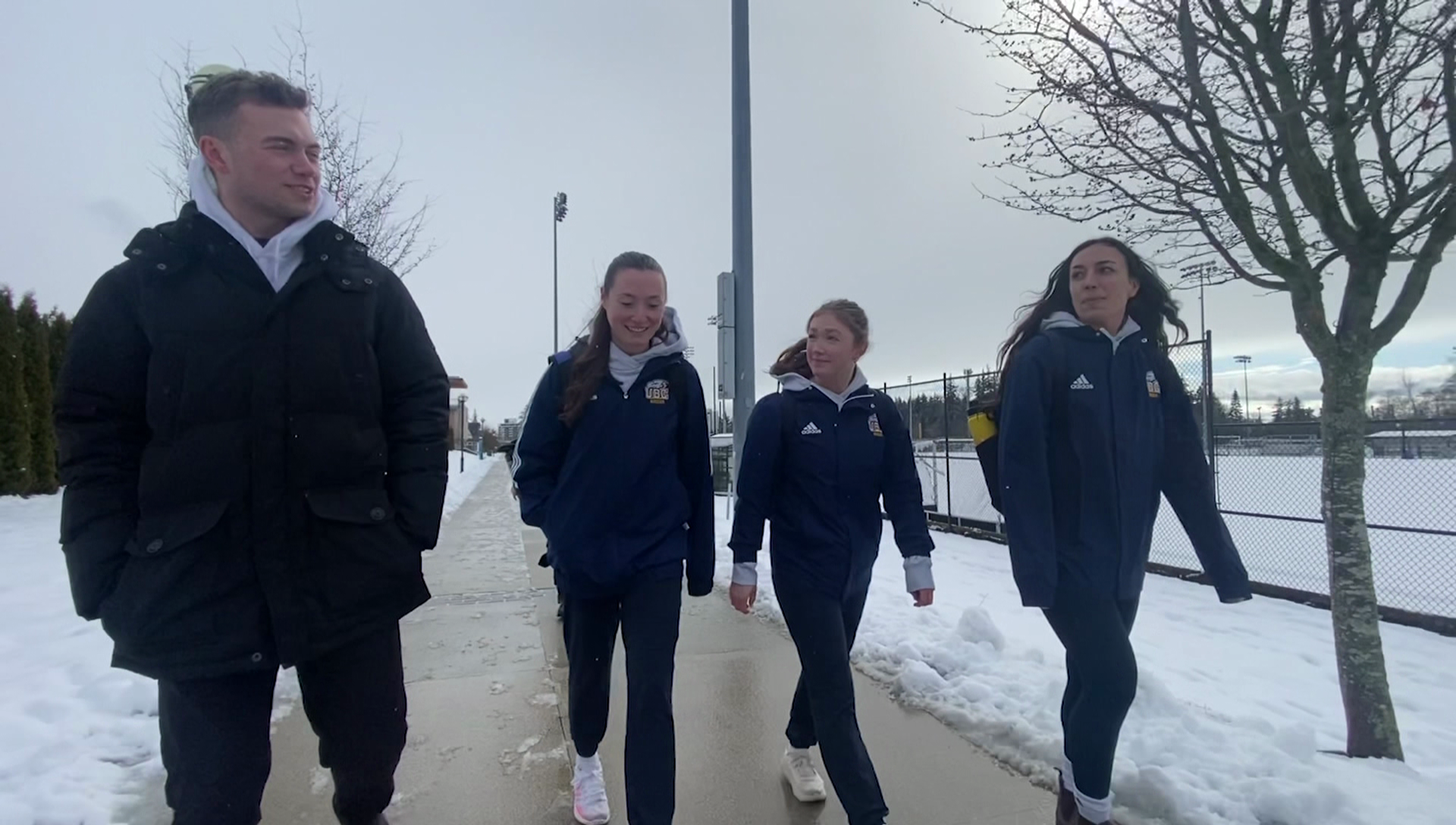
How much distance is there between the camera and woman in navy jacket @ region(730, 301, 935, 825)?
9.45ft

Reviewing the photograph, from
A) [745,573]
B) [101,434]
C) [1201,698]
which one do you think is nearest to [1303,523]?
[1201,698]

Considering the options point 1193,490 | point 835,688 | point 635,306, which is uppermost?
point 635,306

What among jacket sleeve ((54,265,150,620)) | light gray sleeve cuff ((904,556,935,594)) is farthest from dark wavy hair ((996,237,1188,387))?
jacket sleeve ((54,265,150,620))

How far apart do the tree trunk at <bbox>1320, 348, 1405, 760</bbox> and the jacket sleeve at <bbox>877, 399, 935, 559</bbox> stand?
2.04 metres

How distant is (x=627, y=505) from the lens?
2779mm

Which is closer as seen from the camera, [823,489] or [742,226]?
[823,489]

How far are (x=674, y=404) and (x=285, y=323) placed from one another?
133 centimetres

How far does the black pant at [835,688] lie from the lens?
263cm

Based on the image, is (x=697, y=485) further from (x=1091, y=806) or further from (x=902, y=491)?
(x=1091, y=806)

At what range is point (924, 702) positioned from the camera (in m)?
4.07

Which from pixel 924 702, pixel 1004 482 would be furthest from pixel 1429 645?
pixel 1004 482

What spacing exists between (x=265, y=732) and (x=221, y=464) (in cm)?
68

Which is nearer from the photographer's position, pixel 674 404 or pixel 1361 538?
pixel 674 404

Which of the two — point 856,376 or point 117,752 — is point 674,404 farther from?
point 117,752
